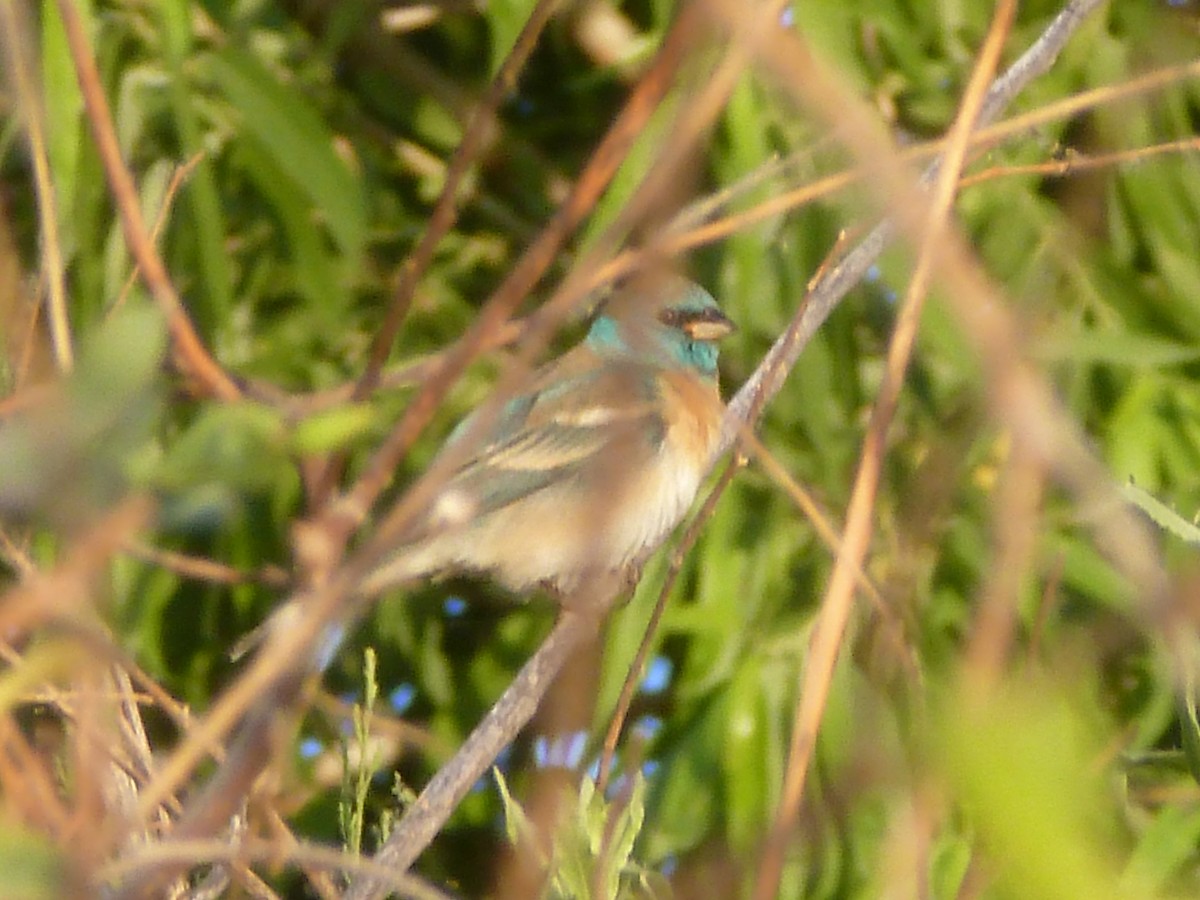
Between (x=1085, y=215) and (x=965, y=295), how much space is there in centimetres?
288

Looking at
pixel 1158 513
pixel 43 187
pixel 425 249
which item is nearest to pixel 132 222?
pixel 425 249

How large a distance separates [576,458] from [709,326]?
1.40 feet

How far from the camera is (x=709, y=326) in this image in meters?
3.48

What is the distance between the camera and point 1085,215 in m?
3.30

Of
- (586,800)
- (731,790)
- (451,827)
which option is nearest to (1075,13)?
(586,800)

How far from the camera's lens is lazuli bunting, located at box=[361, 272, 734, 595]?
10.6ft

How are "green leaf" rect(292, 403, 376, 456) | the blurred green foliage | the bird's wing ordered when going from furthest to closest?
the bird's wing < the blurred green foliage < "green leaf" rect(292, 403, 376, 456)

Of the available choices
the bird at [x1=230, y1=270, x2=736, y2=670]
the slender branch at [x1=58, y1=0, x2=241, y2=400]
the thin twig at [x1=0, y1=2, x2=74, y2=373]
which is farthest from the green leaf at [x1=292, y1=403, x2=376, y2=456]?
the bird at [x1=230, y1=270, x2=736, y2=670]

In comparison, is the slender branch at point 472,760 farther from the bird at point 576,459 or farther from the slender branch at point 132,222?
the bird at point 576,459

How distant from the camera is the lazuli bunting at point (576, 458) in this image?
10.6 feet

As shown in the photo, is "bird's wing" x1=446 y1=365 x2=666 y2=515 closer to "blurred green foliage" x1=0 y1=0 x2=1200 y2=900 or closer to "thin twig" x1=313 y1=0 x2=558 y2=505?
"blurred green foliage" x1=0 y1=0 x2=1200 y2=900

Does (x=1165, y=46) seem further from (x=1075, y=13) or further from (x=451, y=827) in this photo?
(x=451, y=827)

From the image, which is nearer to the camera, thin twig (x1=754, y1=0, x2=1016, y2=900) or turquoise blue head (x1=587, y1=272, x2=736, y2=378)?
thin twig (x1=754, y1=0, x2=1016, y2=900)

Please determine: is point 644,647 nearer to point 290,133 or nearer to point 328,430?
point 328,430
